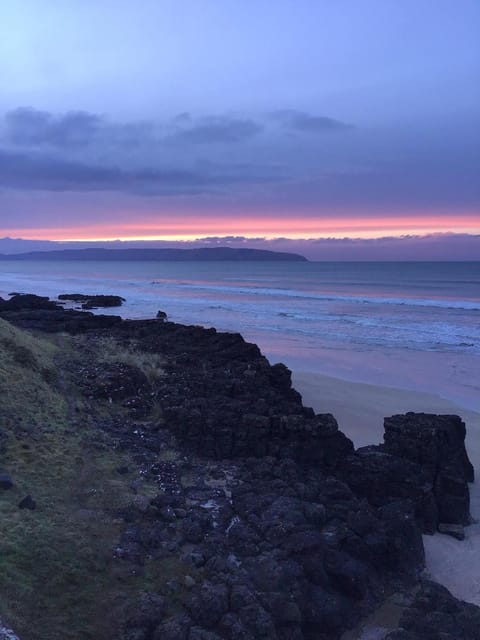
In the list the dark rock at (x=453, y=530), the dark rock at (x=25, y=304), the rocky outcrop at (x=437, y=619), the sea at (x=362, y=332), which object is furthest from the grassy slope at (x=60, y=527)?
the dark rock at (x=25, y=304)

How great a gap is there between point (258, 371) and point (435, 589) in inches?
440

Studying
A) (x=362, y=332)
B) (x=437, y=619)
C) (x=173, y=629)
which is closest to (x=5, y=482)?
(x=173, y=629)

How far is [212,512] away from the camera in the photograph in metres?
9.02

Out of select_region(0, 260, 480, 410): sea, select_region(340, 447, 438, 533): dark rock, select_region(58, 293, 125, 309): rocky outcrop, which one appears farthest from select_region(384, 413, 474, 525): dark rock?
select_region(58, 293, 125, 309): rocky outcrop

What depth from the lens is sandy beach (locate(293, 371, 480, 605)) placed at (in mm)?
8961

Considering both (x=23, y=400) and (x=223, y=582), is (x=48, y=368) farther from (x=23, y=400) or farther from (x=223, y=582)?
(x=223, y=582)

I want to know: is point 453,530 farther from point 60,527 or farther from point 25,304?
point 25,304

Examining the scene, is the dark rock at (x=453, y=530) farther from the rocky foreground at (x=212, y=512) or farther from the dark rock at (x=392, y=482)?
the dark rock at (x=392, y=482)

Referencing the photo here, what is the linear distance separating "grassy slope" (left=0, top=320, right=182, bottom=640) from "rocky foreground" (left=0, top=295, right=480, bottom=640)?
0.09 ft

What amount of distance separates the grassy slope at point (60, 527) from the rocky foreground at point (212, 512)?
27 millimetres

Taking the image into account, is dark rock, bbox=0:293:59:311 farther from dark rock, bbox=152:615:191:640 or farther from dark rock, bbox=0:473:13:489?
dark rock, bbox=152:615:191:640

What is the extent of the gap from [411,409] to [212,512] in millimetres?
10879

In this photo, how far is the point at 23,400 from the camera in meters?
13.1

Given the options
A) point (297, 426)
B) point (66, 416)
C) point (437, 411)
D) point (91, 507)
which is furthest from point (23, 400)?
point (437, 411)
